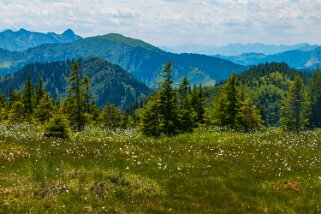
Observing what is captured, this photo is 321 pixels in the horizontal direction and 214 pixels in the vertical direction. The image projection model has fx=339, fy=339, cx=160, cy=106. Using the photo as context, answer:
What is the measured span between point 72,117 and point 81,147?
3216 centimetres

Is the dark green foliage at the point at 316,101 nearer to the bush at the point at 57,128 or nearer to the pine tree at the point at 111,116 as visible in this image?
the pine tree at the point at 111,116

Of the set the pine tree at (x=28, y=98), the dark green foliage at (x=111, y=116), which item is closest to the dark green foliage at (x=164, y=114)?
the pine tree at (x=28, y=98)

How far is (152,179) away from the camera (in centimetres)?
1283

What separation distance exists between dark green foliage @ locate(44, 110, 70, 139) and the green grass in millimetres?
4379

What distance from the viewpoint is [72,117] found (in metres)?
48.3

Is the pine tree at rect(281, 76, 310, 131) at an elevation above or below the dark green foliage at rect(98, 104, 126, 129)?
above

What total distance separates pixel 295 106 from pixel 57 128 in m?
69.7

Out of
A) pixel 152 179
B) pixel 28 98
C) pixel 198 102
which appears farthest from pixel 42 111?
pixel 152 179

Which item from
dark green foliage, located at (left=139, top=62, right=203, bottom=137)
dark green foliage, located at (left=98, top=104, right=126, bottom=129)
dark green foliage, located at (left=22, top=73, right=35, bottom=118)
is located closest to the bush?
dark green foliage, located at (left=139, top=62, right=203, bottom=137)

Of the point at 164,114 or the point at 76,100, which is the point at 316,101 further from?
the point at 164,114

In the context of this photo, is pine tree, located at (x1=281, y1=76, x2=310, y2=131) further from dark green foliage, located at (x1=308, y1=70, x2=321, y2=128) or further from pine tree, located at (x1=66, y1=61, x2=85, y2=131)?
dark green foliage, located at (x1=308, y1=70, x2=321, y2=128)

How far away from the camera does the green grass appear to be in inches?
411

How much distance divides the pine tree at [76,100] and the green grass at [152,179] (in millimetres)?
28979

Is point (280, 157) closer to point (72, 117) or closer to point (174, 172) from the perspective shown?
point (174, 172)
